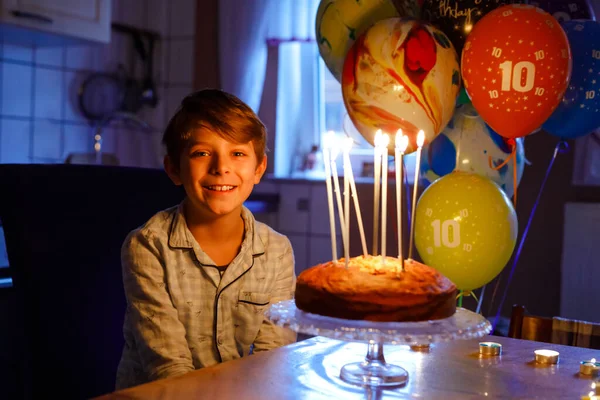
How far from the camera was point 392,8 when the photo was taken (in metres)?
2.02

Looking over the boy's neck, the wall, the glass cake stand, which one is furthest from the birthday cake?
the wall

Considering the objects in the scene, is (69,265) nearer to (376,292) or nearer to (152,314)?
(152,314)

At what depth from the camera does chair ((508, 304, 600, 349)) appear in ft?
4.49

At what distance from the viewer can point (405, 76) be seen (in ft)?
5.86

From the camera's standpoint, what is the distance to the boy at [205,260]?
1.21 metres

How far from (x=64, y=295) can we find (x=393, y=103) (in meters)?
0.93

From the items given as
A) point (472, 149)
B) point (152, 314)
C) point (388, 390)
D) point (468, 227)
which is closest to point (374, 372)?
point (388, 390)

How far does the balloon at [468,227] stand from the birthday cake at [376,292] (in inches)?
33.3

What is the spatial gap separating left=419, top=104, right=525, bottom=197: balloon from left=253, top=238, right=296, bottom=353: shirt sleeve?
→ 2.60ft

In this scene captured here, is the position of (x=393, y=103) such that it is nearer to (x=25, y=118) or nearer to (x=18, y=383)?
(x=18, y=383)

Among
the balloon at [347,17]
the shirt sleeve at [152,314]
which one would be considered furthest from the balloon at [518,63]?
the shirt sleeve at [152,314]

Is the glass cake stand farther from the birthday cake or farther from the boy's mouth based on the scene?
the boy's mouth

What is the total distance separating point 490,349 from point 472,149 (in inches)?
38.7

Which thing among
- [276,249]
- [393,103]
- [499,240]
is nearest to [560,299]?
[499,240]
